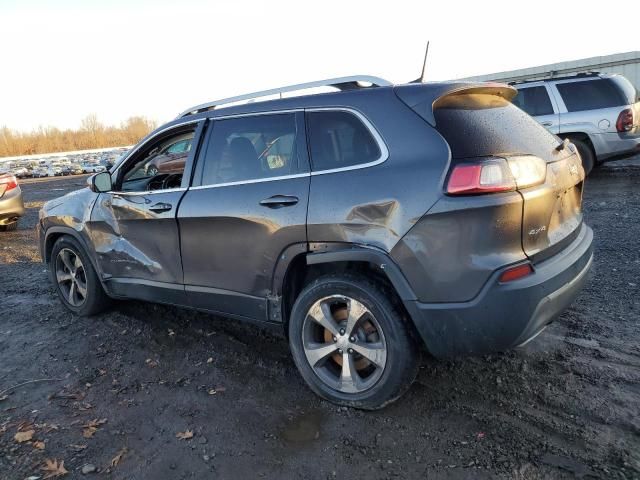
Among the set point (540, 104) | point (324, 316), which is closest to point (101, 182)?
point (324, 316)

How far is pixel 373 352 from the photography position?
9.60ft

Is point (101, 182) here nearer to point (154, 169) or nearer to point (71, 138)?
point (154, 169)

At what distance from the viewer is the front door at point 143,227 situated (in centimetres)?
380

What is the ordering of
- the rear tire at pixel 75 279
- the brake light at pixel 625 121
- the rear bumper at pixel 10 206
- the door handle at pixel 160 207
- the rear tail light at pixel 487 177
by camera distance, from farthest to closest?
1. the rear bumper at pixel 10 206
2. the brake light at pixel 625 121
3. the rear tire at pixel 75 279
4. the door handle at pixel 160 207
5. the rear tail light at pixel 487 177

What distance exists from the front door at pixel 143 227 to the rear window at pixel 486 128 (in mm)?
1852

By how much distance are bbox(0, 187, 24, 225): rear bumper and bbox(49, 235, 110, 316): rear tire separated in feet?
18.5

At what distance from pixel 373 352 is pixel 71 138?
81.5m

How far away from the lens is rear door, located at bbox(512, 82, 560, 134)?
9805 millimetres

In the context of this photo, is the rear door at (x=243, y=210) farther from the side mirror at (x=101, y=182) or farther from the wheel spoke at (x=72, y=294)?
the wheel spoke at (x=72, y=294)

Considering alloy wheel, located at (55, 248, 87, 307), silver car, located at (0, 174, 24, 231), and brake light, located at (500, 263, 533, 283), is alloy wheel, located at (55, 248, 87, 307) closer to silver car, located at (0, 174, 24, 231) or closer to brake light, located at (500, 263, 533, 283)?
brake light, located at (500, 263, 533, 283)

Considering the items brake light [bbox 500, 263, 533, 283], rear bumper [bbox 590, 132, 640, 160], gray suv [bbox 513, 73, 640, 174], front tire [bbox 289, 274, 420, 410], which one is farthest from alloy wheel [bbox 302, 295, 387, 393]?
rear bumper [bbox 590, 132, 640, 160]

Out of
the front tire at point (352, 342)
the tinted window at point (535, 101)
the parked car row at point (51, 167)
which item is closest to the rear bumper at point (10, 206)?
the front tire at point (352, 342)

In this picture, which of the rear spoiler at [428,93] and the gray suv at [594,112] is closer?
the rear spoiler at [428,93]

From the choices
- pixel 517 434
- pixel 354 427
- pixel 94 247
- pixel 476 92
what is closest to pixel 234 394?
pixel 354 427
